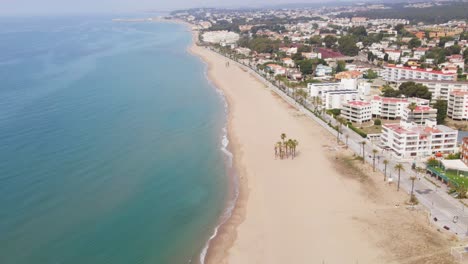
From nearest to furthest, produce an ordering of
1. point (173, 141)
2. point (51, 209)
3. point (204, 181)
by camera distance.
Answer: point (51, 209)
point (204, 181)
point (173, 141)

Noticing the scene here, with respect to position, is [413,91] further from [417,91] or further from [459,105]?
[459,105]

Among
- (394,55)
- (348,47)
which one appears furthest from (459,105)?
(348,47)

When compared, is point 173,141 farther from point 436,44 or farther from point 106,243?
point 436,44

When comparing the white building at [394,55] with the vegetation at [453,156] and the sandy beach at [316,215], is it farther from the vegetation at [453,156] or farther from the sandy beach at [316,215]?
the vegetation at [453,156]

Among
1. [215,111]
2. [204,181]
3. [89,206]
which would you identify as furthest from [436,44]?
[89,206]

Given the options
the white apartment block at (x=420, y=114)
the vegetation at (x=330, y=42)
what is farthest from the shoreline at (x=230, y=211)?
the vegetation at (x=330, y=42)

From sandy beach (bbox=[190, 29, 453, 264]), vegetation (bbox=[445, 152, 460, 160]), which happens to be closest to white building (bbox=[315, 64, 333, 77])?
sandy beach (bbox=[190, 29, 453, 264])

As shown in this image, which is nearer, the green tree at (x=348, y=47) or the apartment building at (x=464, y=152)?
the apartment building at (x=464, y=152)
